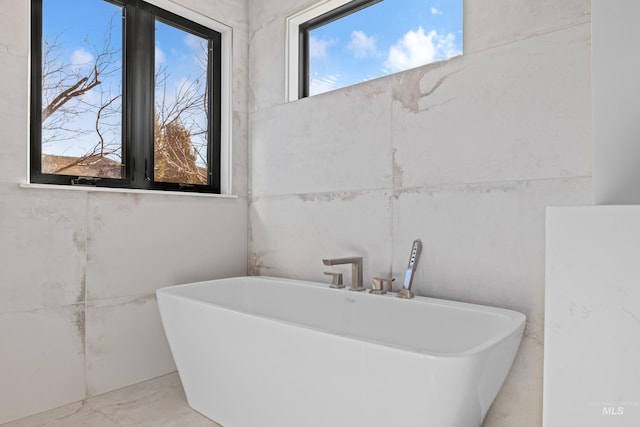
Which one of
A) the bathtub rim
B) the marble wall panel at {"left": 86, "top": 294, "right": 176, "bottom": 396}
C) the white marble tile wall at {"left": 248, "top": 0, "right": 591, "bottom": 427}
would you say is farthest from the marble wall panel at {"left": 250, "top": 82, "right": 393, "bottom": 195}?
the marble wall panel at {"left": 86, "top": 294, "right": 176, "bottom": 396}

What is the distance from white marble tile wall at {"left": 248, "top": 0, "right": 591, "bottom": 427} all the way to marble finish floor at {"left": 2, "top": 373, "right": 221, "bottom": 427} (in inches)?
36.7

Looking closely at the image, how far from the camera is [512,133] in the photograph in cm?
158

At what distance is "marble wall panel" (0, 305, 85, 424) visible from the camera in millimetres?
1750

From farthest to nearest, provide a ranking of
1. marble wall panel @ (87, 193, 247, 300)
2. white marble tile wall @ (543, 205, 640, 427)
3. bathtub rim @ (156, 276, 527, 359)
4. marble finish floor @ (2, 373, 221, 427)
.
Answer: marble wall panel @ (87, 193, 247, 300), marble finish floor @ (2, 373, 221, 427), bathtub rim @ (156, 276, 527, 359), white marble tile wall @ (543, 205, 640, 427)

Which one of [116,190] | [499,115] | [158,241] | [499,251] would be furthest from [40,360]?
[499,115]

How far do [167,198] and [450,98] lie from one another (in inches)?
64.7

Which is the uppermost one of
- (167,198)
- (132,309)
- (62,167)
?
(62,167)

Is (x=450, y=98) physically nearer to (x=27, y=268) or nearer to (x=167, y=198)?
(x=167, y=198)

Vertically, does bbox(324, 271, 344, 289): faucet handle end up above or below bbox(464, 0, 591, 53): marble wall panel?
below

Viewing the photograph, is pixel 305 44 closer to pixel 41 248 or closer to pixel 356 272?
pixel 356 272

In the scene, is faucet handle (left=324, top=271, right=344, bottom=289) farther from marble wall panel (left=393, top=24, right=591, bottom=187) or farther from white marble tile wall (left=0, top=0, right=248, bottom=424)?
white marble tile wall (left=0, top=0, right=248, bottom=424)

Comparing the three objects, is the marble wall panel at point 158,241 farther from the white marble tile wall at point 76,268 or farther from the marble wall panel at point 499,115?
the marble wall panel at point 499,115

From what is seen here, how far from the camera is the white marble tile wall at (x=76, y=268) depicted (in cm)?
177

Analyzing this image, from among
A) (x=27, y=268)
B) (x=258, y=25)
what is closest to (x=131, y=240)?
(x=27, y=268)
